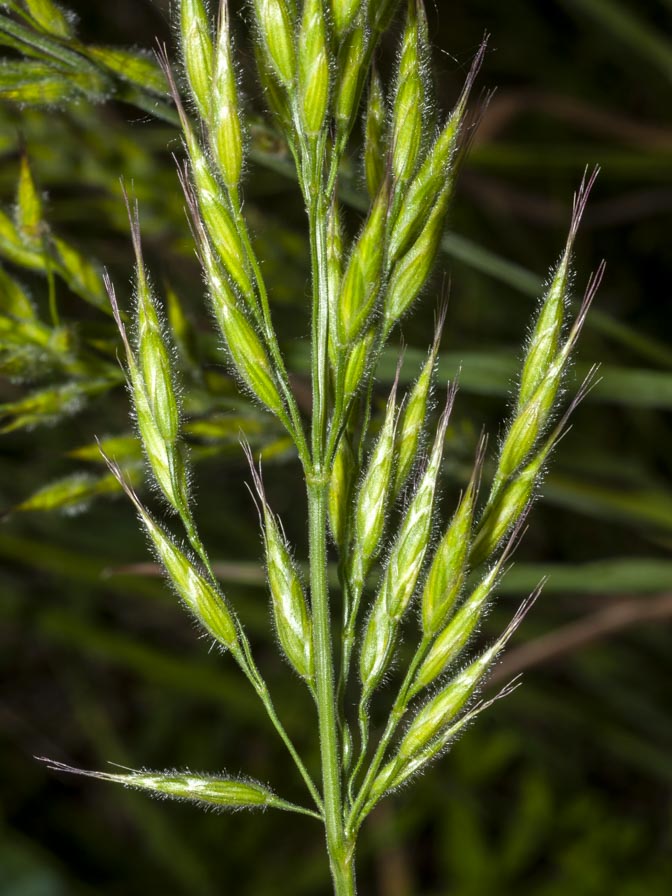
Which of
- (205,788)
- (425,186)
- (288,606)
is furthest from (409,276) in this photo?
(205,788)

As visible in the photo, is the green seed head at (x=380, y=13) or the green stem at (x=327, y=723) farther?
the green seed head at (x=380, y=13)

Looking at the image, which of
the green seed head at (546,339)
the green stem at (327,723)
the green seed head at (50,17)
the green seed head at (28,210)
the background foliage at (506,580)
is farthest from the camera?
the background foliage at (506,580)

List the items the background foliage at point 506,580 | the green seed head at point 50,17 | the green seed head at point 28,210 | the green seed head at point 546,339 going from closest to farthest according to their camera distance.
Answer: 1. the green seed head at point 546,339
2. the green seed head at point 50,17
3. the green seed head at point 28,210
4. the background foliage at point 506,580

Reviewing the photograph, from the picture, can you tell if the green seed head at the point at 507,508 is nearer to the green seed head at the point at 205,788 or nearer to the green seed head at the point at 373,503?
the green seed head at the point at 373,503

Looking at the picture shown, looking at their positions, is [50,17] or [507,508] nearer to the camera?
[507,508]

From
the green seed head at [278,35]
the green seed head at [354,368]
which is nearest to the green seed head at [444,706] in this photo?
the green seed head at [354,368]

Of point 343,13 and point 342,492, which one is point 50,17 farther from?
point 342,492
